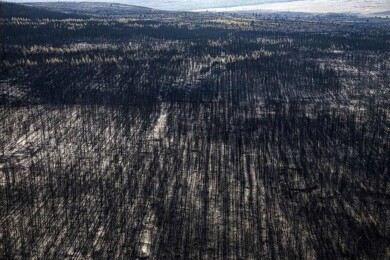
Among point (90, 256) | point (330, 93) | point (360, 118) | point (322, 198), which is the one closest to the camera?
point (90, 256)

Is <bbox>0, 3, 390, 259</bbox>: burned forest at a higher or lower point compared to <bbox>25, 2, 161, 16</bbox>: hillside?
lower

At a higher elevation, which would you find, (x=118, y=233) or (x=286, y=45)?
(x=286, y=45)

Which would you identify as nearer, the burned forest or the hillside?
the burned forest

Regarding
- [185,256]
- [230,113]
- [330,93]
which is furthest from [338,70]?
[185,256]

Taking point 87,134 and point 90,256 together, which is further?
point 87,134

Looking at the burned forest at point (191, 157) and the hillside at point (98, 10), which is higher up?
the hillside at point (98, 10)

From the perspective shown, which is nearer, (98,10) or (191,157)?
(191,157)

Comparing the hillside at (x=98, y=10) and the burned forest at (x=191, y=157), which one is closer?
the burned forest at (x=191, y=157)

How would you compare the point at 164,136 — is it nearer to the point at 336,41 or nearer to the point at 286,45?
the point at 286,45
